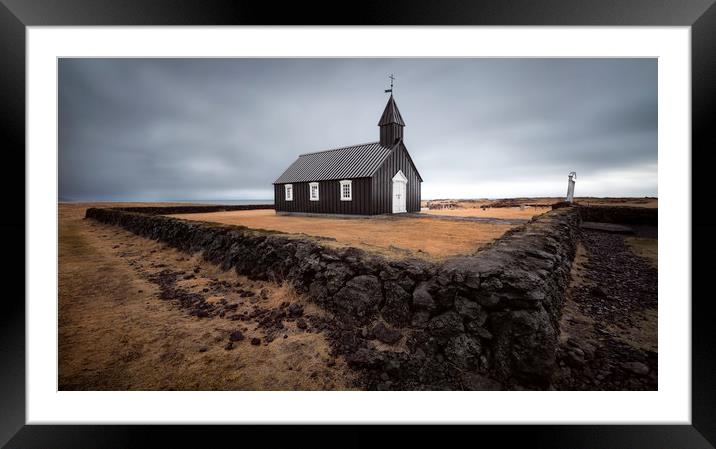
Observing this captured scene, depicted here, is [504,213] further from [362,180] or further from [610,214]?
[362,180]

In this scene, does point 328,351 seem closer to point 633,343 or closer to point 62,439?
point 62,439

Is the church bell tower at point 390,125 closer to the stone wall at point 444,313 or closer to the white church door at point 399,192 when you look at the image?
the white church door at point 399,192

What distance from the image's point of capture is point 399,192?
14.2m

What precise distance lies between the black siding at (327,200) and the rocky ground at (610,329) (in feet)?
28.6

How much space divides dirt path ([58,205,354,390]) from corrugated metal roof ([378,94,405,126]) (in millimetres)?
11899

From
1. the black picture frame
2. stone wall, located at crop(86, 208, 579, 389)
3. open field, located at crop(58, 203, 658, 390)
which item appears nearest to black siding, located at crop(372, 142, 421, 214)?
open field, located at crop(58, 203, 658, 390)

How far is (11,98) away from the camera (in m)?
2.44

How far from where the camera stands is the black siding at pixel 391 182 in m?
13.1

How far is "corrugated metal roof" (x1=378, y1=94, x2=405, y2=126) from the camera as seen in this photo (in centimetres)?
1435

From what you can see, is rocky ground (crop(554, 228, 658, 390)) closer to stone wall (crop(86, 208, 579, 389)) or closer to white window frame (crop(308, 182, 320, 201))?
stone wall (crop(86, 208, 579, 389))
